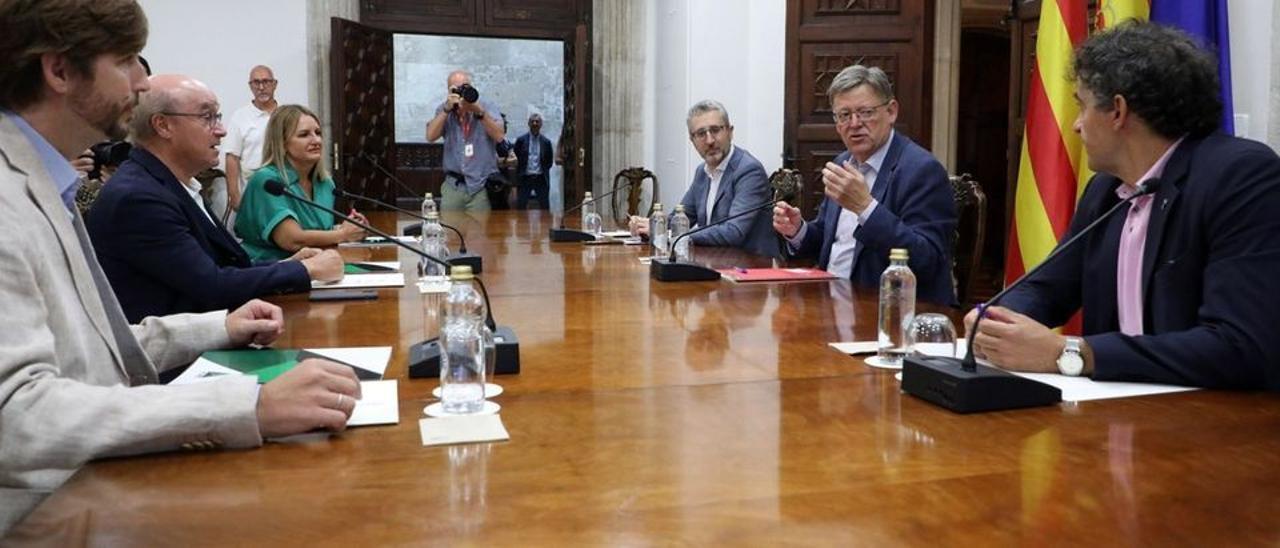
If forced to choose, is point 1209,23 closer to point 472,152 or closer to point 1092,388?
point 1092,388

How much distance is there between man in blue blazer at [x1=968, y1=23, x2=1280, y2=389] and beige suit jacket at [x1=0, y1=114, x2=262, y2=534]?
1.15 metres

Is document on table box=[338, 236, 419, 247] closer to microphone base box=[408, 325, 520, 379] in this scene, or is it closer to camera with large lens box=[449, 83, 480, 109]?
microphone base box=[408, 325, 520, 379]

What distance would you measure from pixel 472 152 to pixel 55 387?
6515mm

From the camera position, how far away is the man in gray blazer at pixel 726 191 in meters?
4.27

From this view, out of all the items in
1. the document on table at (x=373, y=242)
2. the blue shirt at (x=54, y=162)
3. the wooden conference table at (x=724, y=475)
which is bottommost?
the wooden conference table at (x=724, y=475)

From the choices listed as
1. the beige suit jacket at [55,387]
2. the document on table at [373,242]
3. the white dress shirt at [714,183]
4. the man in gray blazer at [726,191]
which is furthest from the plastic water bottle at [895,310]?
the white dress shirt at [714,183]

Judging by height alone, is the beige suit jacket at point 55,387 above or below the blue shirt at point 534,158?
below

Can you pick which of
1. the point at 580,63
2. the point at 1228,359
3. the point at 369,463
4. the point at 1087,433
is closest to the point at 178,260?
the point at 369,463

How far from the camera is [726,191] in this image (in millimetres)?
4625

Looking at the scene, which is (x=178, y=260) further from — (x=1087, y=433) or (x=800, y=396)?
(x=1087, y=433)

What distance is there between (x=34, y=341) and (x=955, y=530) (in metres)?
1.01

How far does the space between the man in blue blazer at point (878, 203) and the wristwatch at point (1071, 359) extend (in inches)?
47.8

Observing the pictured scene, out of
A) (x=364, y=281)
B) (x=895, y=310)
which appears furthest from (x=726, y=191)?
(x=895, y=310)

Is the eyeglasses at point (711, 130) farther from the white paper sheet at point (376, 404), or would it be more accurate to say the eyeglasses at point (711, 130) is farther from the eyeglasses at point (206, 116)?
the white paper sheet at point (376, 404)
